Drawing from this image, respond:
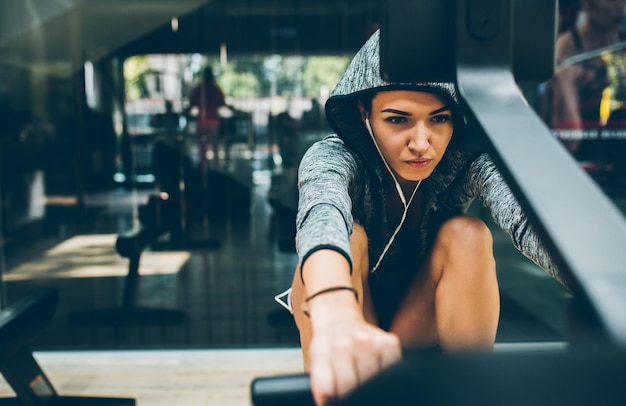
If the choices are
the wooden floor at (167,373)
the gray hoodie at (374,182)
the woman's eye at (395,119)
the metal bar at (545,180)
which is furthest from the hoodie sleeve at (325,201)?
the wooden floor at (167,373)

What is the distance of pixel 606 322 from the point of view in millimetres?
492

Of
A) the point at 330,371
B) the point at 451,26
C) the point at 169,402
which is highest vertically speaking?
the point at 451,26

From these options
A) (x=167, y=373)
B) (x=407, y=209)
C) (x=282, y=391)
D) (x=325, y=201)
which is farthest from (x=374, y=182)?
(x=167, y=373)

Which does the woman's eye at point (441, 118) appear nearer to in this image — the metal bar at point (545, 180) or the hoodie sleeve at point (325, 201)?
the hoodie sleeve at point (325, 201)

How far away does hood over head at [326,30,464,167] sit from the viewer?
115 centimetres

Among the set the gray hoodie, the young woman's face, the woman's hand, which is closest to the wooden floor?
the gray hoodie

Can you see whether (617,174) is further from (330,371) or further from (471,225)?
(330,371)

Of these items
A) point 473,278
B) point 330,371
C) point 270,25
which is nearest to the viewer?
point 330,371

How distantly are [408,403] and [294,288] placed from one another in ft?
3.06

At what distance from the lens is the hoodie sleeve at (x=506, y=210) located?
1005mm

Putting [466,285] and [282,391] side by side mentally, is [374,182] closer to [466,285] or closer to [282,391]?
[466,285]

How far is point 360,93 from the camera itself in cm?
123

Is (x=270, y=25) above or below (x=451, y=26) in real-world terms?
above

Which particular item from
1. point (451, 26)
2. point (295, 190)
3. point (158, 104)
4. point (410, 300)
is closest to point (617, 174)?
point (295, 190)
